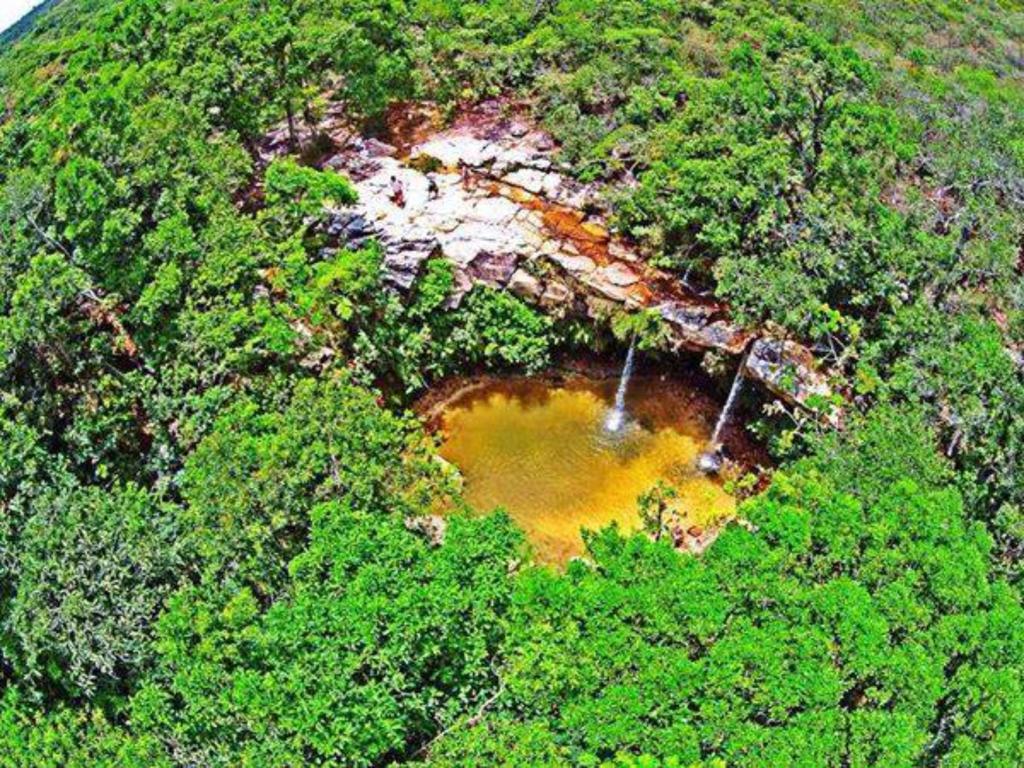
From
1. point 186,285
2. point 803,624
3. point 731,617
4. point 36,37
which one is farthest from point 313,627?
point 36,37

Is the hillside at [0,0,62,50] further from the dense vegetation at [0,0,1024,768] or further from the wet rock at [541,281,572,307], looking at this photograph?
the wet rock at [541,281,572,307]

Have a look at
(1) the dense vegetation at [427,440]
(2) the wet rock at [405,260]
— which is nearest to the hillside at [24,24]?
(1) the dense vegetation at [427,440]

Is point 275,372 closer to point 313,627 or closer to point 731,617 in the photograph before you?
point 313,627

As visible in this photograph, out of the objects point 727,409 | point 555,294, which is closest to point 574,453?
point 727,409

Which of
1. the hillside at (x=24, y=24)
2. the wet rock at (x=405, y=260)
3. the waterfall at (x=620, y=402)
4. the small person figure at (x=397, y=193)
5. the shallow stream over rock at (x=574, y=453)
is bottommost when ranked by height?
the hillside at (x=24, y=24)

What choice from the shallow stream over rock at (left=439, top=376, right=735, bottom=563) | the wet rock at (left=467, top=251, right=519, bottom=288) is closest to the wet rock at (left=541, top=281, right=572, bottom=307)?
the wet rock at (left=467, top=251, right=519, bottom=288)

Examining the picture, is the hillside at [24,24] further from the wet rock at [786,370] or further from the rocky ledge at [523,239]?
the wet rock at [786,370]
